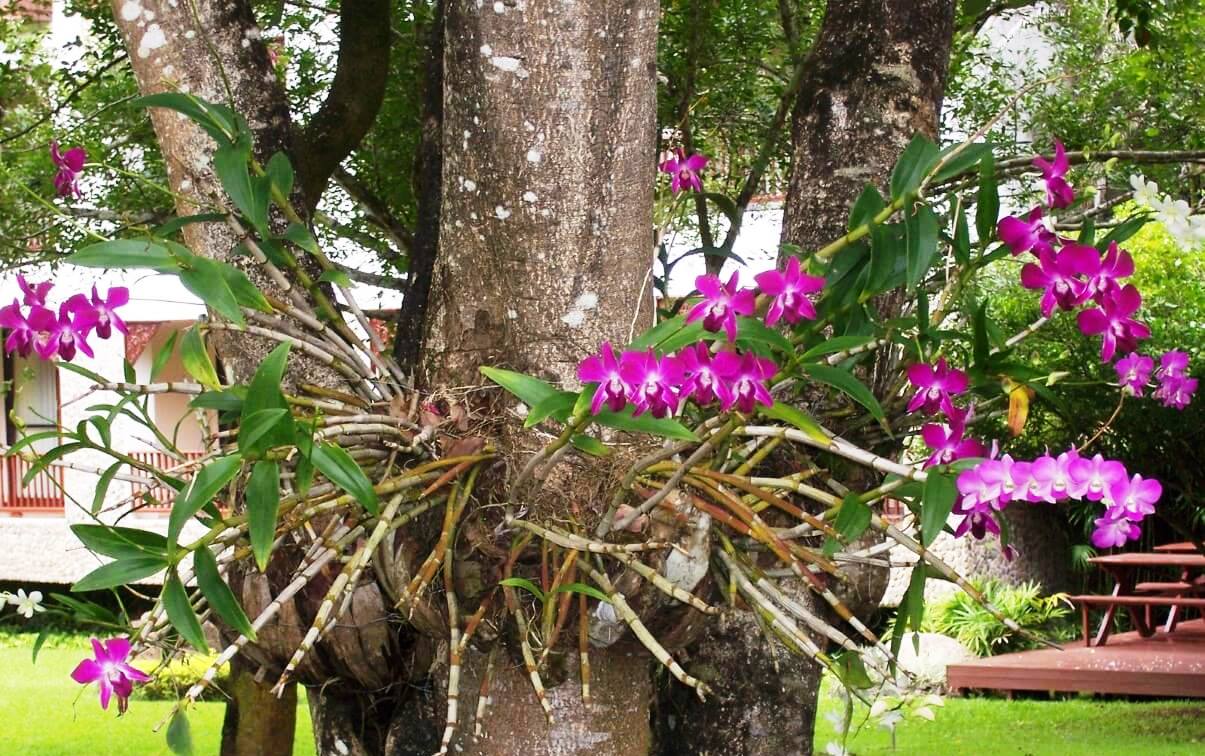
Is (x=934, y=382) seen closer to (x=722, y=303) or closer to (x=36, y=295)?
(x=722, y=303)

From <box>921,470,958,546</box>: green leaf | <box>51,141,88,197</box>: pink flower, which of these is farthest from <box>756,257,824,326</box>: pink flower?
<box>51,141,88,197</box>: pink flower

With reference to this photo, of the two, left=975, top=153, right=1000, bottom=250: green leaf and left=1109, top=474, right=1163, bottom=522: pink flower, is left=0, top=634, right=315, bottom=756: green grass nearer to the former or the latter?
left=975, top=153, right=1000, bottom=250: green leaf

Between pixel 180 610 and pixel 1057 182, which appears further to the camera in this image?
pixel 1057 182

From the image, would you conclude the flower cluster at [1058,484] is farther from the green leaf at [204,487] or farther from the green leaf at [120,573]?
the green leaf at [120,573]

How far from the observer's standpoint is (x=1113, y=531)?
1662 millimetres

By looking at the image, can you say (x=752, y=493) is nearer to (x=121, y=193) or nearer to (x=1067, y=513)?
(x=121, y=193)

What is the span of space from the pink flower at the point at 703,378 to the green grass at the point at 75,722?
608cm

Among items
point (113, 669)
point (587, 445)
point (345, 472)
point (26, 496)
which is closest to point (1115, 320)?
point (587, 445)

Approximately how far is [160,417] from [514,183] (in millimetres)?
14102

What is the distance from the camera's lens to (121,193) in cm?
632

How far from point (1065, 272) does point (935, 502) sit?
36cm

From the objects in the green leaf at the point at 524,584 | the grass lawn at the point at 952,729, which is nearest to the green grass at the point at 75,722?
the grass lawn at the point at 952,729

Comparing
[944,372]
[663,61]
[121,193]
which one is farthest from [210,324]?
[121,193]

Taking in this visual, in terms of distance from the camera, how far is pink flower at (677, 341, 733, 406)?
1468mm
